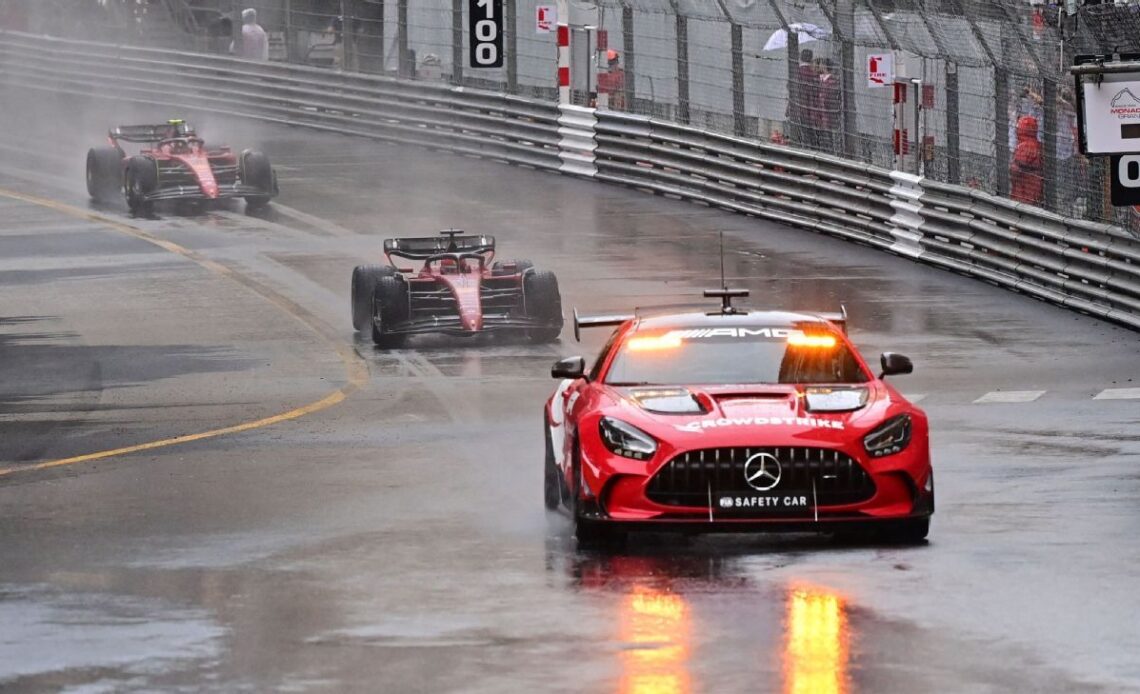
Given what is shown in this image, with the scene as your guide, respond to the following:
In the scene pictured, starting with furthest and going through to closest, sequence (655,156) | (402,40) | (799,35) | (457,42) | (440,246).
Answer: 1. (402,40)
2. (457,42)
3. (655,156)
4. (799,35)
5. (440,246)

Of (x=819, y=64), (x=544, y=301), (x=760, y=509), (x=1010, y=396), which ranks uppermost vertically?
(x=819, y=64)

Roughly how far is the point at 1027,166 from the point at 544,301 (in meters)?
5.49

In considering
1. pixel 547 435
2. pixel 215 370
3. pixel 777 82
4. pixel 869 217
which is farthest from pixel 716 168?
pixel 547 435

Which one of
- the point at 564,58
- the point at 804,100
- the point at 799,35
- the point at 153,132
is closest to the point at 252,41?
the point at 564,58

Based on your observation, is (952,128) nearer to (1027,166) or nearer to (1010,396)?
(1027,166)

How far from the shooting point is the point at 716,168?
29.9 m

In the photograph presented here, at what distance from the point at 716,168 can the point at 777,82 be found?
1.43 meters

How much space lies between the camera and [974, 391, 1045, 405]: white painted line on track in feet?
56.7

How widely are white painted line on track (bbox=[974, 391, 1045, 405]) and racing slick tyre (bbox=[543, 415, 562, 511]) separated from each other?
5.60 m

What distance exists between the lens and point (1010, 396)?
57.4 feet

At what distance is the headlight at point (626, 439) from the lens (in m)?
11.0

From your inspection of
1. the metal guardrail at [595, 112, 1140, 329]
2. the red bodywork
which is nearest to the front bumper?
the red bodywork

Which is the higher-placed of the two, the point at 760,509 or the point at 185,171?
the point at 185,171

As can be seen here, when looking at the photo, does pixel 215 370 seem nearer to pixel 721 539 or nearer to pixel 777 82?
pixel 721 539
